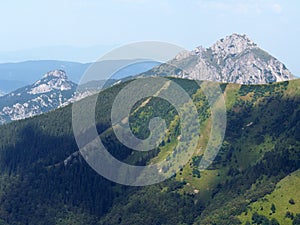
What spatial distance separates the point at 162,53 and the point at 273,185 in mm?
78596

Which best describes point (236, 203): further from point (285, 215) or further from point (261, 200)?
point (285, 215)

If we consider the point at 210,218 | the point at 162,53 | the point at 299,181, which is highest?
the point at 162,53

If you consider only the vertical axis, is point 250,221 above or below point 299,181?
below

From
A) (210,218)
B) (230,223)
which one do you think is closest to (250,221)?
(230,223)

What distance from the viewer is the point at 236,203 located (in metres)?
199

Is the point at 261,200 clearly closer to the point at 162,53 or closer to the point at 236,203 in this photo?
the point at 236,203

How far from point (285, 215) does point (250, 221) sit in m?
14.2

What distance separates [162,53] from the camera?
198625 millimetres

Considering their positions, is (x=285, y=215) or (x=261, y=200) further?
(x=261, y=200)

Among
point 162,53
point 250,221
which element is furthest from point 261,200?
point 162,53

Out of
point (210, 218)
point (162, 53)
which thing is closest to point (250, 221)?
point (210, 218)

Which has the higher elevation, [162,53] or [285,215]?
[162,53]

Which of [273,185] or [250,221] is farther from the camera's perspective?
[273,185]

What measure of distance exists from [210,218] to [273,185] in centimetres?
3243
